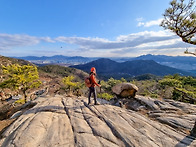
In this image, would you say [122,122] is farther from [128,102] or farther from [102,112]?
[128,102]

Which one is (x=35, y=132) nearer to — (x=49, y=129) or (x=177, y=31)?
(x=49, y=129)

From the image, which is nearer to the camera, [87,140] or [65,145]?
[65,145]

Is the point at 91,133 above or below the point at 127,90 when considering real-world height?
above

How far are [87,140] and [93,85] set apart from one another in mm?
5264

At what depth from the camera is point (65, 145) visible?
189 inches

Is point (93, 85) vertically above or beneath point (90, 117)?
above

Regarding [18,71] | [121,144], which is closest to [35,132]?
[121,144]

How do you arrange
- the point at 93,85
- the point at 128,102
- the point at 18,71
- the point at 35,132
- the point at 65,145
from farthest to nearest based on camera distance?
the point at 18,71 → the point at 128,102 → the point at 93,85 → the point at 35,132 → the point at 65,145

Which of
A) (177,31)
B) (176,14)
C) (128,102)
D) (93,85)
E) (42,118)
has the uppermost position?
(176,14)

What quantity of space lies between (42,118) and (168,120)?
8.93m

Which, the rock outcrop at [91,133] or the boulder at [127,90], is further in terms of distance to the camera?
the boulder at [127,90]

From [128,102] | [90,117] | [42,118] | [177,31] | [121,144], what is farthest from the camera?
[128,102]

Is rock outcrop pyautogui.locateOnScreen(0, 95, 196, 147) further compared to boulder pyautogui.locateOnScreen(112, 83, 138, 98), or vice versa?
boulder pyautogui.locateOnScreen(112, 83, 138, 98)

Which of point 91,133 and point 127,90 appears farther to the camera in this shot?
point 127,90
